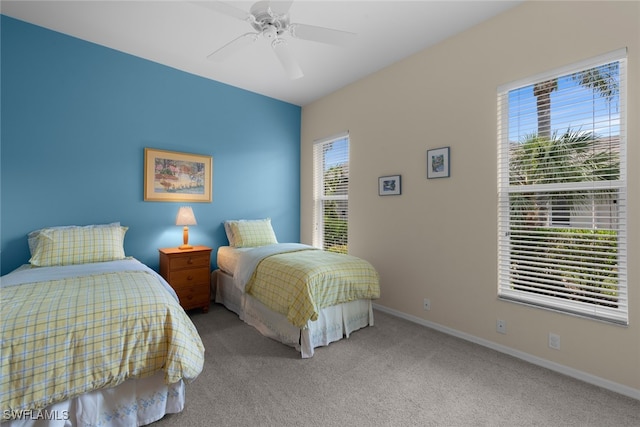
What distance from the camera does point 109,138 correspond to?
3168mm

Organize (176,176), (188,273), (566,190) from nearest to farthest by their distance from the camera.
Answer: (566,190) → (188,273) → (176,176)

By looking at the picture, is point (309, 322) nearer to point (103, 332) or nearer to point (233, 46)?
point (103, 332)

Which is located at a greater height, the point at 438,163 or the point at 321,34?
the point at 321,34

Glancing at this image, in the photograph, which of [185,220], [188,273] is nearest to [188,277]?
[188,273]

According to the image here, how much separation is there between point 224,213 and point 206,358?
2.05m

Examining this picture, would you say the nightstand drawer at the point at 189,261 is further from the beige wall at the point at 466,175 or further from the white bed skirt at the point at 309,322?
the beige wall at the point at 466,175

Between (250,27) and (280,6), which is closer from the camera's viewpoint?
(280,6)

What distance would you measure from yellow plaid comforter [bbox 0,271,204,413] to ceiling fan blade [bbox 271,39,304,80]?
6.31 feet

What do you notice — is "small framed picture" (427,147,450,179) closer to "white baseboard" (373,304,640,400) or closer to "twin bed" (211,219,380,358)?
"twin bed" (211,219,380,358)

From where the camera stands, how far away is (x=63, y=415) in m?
1.45

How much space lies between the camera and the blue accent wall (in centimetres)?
272

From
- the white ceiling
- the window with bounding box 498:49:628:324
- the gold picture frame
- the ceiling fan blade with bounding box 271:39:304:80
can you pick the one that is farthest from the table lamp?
the window with bounding box 498:49:628:324

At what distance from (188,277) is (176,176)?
1.25 meters

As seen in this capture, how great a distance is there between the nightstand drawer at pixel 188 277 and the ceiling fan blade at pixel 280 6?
2677 millimetres
